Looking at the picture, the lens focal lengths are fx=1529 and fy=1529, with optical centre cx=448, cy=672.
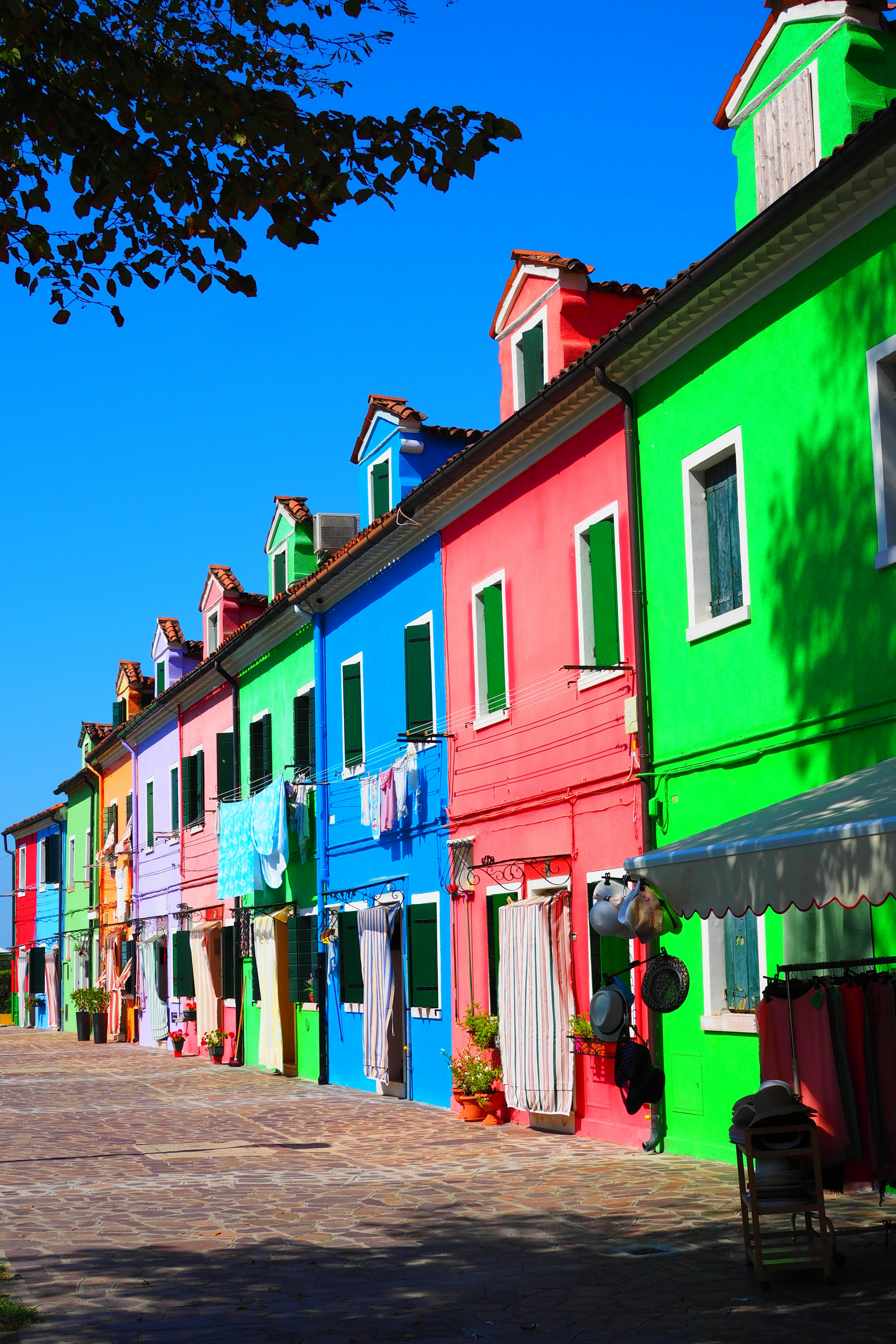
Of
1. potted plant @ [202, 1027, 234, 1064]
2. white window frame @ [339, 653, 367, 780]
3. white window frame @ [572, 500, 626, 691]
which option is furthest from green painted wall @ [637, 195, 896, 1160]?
potted plant @ [202, 1027, 234, 1064]

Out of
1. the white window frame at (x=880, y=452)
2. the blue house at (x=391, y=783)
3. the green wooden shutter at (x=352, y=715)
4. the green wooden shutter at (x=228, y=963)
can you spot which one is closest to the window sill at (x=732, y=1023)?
the white window frame at (x=880, y=452)

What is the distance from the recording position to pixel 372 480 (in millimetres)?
20812

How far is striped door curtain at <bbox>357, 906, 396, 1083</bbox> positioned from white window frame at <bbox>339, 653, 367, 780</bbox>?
2.00 metres

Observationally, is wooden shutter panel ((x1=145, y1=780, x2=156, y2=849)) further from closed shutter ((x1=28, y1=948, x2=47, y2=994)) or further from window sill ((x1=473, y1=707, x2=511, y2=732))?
window sill ((x1=473, y1=707, x2=511, y2=732))

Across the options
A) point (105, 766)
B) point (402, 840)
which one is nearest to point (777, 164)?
point (402, 840)

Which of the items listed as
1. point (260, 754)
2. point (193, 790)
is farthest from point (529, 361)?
point (193, 790)

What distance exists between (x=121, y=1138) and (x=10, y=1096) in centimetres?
667

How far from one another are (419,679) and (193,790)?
12603 mm

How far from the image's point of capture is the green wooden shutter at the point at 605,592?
1343cm

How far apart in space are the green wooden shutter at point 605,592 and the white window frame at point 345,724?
6727 millimetres

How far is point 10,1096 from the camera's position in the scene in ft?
69.5

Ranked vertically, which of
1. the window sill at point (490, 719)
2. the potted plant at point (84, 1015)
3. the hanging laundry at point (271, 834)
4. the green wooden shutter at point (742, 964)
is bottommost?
the potted plant at point (84, 1015)

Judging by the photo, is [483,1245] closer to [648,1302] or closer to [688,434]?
[648,1302]

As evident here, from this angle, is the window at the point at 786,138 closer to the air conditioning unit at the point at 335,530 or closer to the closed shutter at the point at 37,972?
the air conditioning unit at the point at 335,530
